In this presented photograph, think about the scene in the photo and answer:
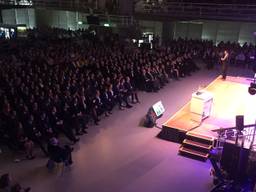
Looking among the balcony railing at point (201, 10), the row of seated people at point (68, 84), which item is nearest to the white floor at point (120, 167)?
A: the row of seated people at point (68, 84)

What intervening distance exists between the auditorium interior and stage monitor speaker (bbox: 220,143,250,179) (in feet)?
0.08

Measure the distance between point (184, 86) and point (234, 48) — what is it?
653 cm

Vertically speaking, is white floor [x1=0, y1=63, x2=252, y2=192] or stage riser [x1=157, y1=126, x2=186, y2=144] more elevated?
stage riser [x1=157, y1=126, x2=186, y2=144]

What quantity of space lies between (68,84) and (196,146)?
4859mm

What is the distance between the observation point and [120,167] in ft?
28.8

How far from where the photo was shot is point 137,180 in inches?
325

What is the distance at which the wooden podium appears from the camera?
10516mm

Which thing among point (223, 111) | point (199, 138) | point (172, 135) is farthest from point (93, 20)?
point (199, 138)

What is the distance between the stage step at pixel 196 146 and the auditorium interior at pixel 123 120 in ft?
0.09

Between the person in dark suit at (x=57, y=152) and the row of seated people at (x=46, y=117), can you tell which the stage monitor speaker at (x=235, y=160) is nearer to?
the person in dark suit at (x=57, y=152)

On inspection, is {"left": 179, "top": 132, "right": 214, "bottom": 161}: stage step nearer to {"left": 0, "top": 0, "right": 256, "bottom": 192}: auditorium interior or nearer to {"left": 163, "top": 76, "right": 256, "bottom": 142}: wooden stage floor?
{"left": 0, "top": 0, "right": 256, "bottom": 192}: auditorium interior

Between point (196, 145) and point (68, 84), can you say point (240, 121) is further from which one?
point (68, 84)

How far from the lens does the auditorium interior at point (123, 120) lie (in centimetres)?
814

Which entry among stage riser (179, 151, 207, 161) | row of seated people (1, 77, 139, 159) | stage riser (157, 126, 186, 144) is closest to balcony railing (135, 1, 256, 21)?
row of seated people (1, 77, 139, 159)
